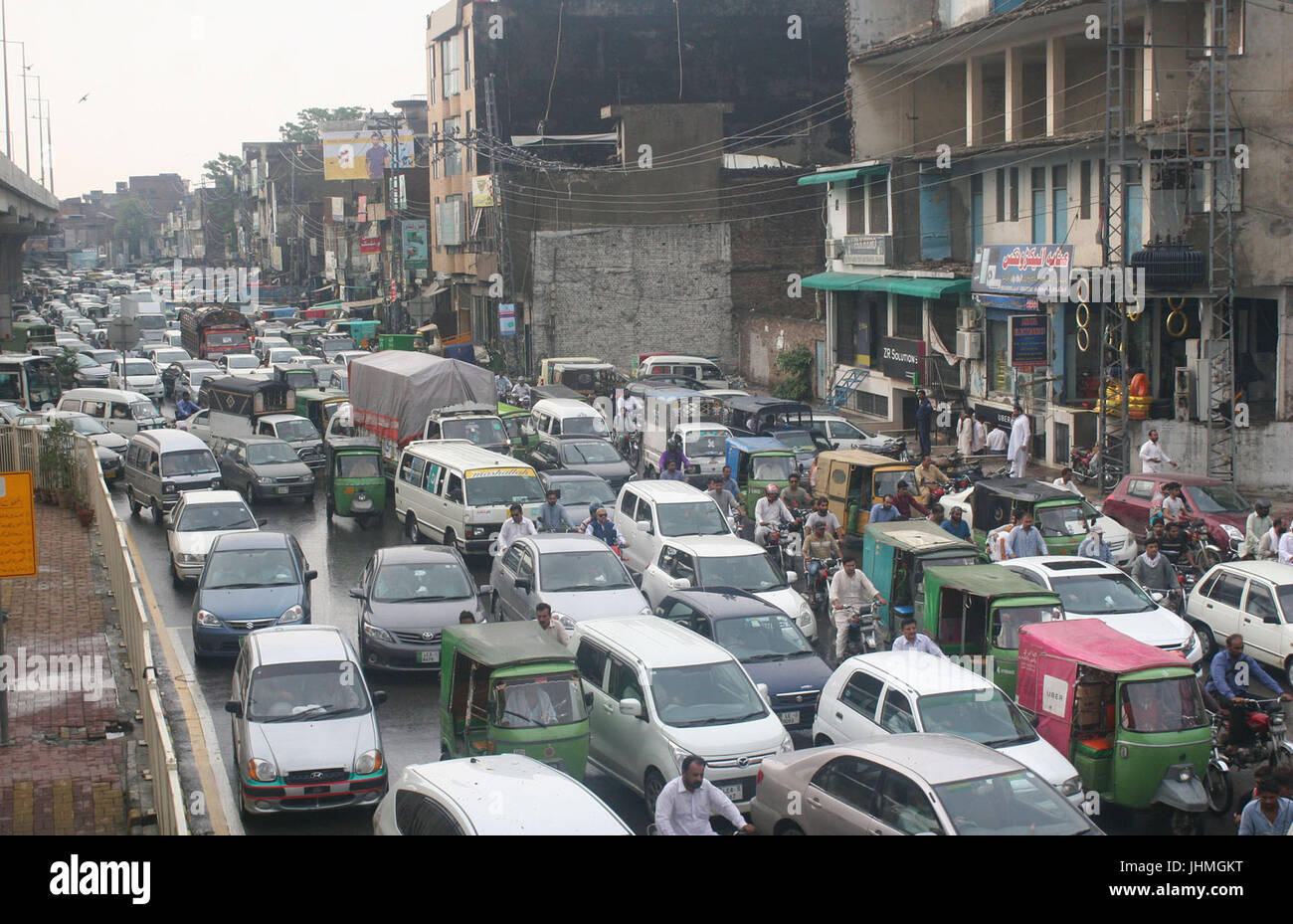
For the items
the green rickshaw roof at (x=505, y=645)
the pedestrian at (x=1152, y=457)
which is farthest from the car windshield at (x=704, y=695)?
the pedestrian at (x=1152, y=457)

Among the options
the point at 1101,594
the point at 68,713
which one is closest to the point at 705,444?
the point at 1101,594

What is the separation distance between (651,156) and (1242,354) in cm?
2800

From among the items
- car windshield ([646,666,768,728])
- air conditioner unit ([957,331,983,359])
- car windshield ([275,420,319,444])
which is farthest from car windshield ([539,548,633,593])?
air conditioner unit ([957,331,983,359])

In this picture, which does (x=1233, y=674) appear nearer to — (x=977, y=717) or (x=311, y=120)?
(x=977, y=717)

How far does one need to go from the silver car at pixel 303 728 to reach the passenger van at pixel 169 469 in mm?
14098

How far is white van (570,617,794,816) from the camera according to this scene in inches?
472

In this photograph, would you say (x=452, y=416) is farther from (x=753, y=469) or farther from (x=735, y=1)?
(x=735, y=1)

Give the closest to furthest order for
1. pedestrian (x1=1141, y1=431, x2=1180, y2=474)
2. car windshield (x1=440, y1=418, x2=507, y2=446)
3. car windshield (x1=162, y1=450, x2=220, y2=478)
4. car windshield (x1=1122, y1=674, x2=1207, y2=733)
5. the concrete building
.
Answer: car windshield (x1=1122, y1=674, x2=1207, y2=733) < pedestrian (x1=1141, y1=431, x2=1180, y2=474) < car windshield (x1=162, y1=450, x2=220, y2=478) < the concrete building < car windshield (x1=440, y1=418, x2=507, y2=446)

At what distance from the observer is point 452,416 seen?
2947 cm

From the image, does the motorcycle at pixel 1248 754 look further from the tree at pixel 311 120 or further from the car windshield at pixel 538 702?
the tree at pixel 311 120

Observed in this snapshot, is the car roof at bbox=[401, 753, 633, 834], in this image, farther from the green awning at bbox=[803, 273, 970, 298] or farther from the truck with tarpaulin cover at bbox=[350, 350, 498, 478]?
the green awning at bbox=[803, 273, 970, 298]

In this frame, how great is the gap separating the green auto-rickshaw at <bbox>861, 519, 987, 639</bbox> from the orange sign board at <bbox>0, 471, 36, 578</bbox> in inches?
366

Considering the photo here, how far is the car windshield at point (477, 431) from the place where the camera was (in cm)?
2916

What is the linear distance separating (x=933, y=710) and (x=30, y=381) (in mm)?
40850
